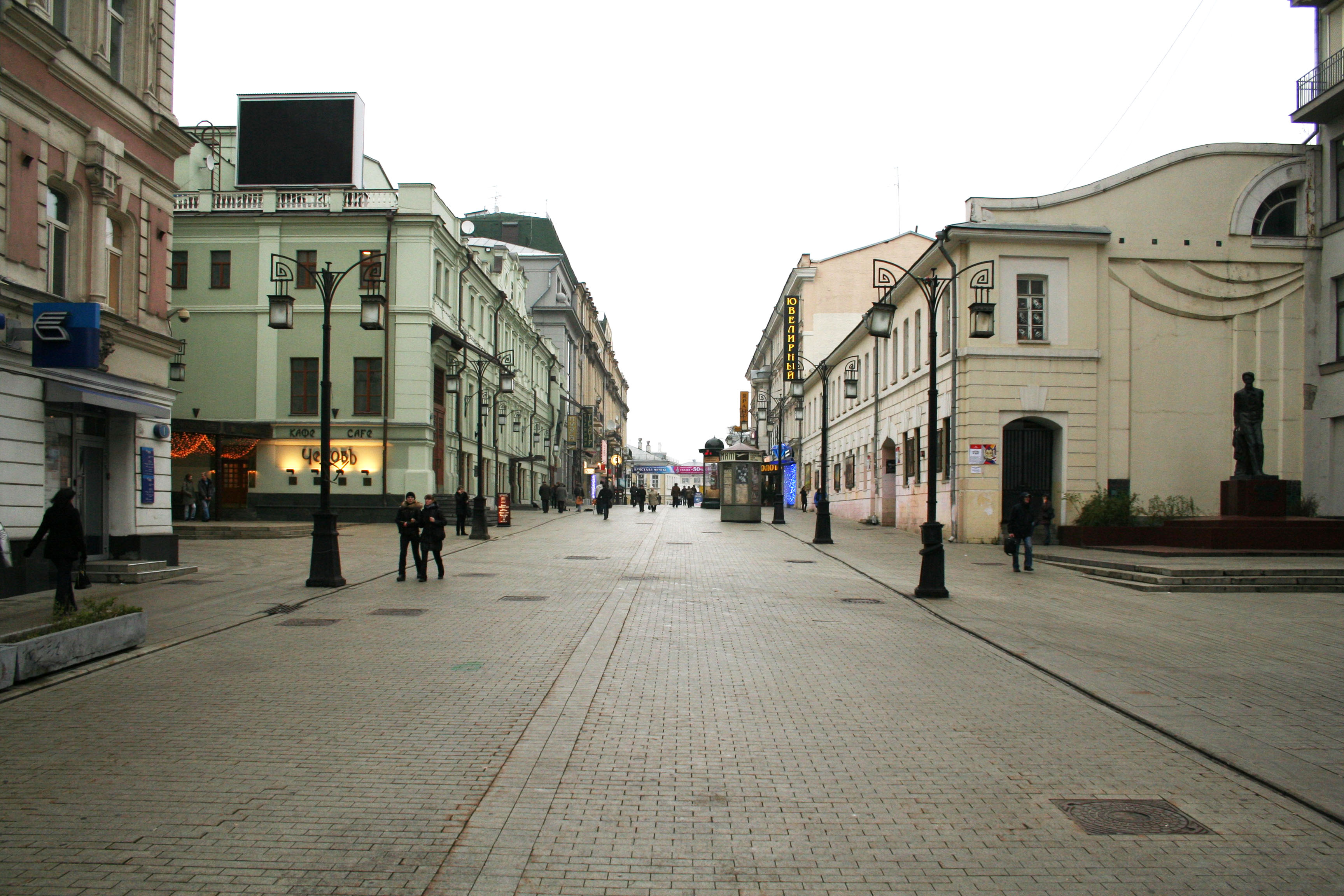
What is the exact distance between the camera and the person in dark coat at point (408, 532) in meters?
16.7

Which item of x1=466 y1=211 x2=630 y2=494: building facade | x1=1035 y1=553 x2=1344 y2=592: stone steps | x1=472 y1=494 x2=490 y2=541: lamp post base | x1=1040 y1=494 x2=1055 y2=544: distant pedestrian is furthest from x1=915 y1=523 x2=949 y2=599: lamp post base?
x1=466 y1=211 x2=630 y2=494: building facade

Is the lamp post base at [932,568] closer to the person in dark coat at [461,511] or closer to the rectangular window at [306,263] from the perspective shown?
the person in dark coat at [461,511]

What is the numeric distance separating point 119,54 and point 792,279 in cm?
5412

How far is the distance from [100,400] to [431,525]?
5.42 m

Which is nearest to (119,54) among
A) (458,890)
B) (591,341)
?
(458,890)

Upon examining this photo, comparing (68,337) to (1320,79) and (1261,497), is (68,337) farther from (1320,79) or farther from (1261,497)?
(1320,79)

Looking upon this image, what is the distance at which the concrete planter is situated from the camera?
821 centimetres

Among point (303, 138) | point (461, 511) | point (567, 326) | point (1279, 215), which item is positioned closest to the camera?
point (1279, 215)

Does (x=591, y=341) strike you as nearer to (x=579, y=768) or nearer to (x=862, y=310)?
(x=862, y=310)

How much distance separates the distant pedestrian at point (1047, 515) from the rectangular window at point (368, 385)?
24167 mm

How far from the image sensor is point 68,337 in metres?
12.7

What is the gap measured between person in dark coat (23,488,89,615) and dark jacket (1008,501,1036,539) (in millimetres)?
16361

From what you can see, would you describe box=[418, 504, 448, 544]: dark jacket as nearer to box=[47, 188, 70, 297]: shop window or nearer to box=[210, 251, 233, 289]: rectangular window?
box=[47, 188, 70, 297]: shop window

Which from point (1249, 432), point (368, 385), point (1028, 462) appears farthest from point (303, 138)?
point (1249, 432)
